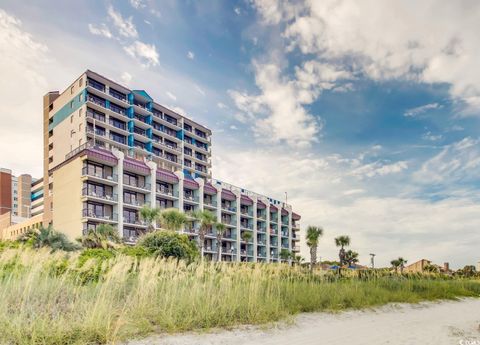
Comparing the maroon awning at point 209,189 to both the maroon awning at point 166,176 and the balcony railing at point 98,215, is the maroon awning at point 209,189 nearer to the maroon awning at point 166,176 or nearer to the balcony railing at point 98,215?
the maroon awning at point 166,176

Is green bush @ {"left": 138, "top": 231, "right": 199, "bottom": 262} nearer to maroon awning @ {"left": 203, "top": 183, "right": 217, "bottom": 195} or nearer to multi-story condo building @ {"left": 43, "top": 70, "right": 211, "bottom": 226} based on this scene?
multi-story condo building @ {"left": 43, "top": 70, "right": 211, "bottom": 226}

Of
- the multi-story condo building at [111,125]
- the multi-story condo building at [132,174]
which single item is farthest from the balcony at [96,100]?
the multi-story condo building at [132,174]

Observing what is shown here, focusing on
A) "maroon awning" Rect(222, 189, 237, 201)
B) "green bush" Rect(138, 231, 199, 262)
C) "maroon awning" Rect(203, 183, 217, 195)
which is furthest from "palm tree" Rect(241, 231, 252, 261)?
"green bush" Rect(138, 231, 199, 262)

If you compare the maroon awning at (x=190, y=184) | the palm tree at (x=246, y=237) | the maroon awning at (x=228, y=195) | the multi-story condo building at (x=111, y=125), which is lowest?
the palm tree at (x=246, y=237)

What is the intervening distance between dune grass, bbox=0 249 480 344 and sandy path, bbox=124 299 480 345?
0.49 meters

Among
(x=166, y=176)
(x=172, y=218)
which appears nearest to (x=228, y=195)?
(x=166, y=176)

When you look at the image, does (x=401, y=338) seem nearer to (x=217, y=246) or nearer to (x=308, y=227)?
(x=308, y=227)

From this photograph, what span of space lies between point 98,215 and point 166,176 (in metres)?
12.2

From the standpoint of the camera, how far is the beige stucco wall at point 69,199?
45312 millimetres

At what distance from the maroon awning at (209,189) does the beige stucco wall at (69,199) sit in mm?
21841

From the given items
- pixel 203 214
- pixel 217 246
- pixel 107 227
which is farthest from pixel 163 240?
pixel 217 246

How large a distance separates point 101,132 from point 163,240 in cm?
4058

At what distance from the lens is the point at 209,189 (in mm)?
65000

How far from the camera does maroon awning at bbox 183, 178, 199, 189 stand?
197 feet
